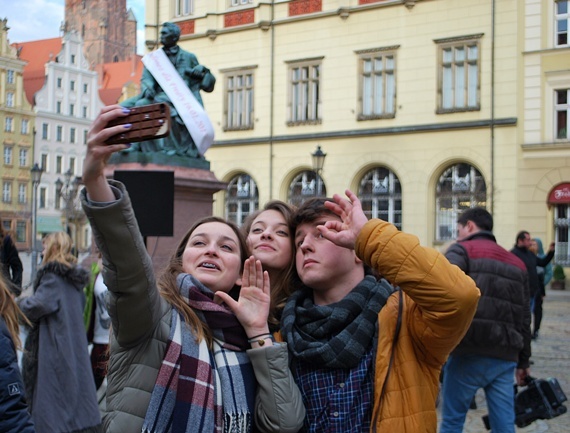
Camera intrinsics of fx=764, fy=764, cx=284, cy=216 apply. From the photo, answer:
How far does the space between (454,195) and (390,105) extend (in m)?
4.14

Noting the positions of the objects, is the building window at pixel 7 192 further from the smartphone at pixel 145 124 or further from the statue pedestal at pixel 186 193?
the smartphone at pixel 145 124

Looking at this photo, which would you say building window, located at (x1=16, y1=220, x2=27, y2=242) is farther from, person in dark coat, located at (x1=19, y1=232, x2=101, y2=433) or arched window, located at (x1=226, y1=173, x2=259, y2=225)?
person in dark coat, located at (x1=19, y1=232, x2=101, y2=433)

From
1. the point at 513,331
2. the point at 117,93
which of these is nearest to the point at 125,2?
the point at 117,93

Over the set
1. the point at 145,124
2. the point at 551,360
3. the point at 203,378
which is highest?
the point at 145,124

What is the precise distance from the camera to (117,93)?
275ft

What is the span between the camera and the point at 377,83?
94.1 ft

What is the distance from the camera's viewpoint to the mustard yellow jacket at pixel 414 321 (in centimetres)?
246

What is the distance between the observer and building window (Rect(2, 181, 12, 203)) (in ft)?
215

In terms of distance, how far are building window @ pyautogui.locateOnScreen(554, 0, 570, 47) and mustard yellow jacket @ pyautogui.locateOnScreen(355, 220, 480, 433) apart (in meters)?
25.5

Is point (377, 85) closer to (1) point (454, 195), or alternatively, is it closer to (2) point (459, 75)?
(2) point (459, 75)

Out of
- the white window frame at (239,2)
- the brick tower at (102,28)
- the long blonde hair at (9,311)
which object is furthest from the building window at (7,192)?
the long blonde hair at (9,311)

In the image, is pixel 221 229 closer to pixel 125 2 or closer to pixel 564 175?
pixel 564 175

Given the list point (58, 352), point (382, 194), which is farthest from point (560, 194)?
point (58, 352)

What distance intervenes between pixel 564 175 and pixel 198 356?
81.5ft
